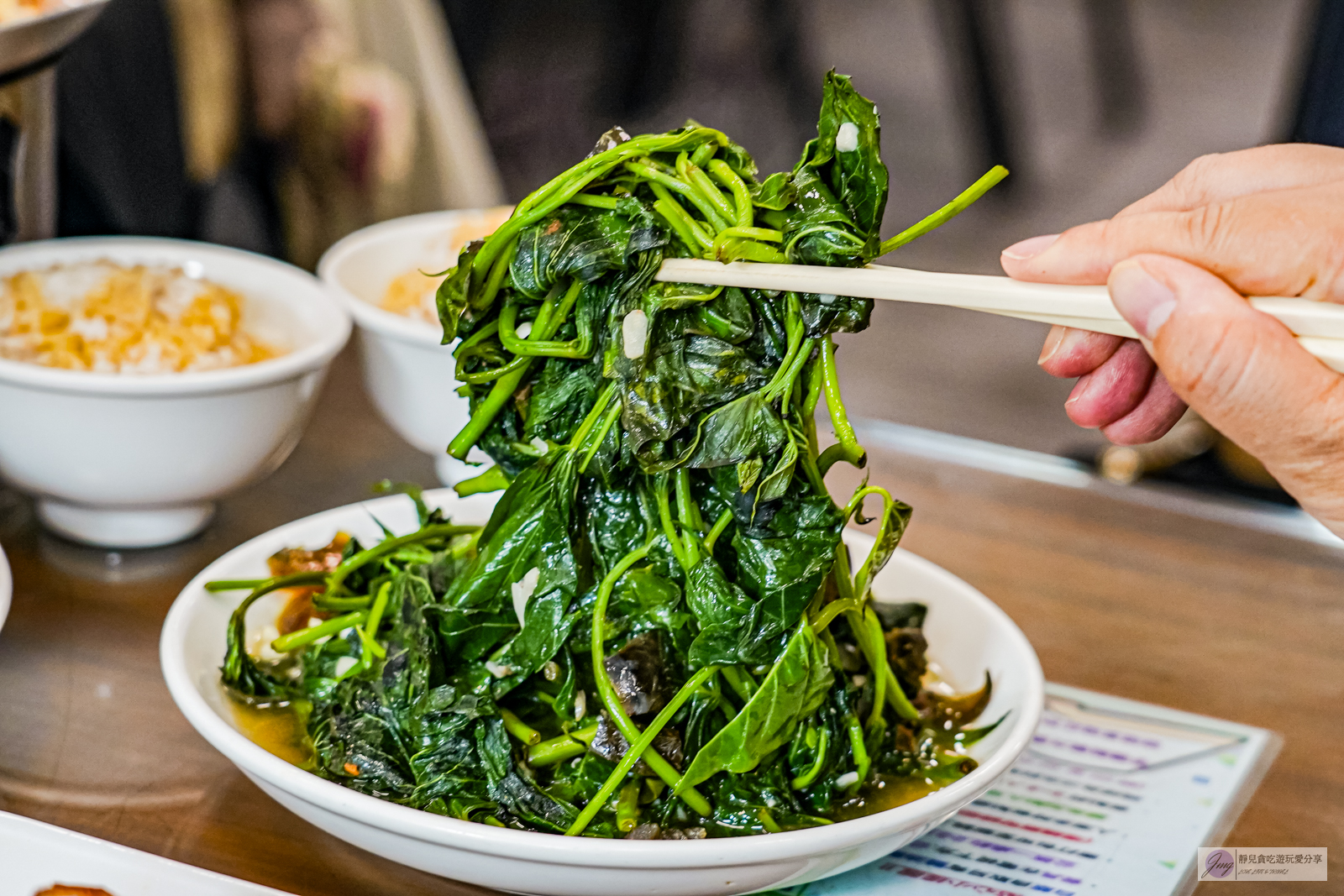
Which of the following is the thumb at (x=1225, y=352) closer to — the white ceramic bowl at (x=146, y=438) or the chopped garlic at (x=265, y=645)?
the chopped garlic at (x=265, y=645)

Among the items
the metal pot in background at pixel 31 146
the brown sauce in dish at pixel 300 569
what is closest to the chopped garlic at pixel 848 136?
the brown sauce in dish at pixel 300 569

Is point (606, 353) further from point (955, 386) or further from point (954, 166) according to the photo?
point (954, 166)

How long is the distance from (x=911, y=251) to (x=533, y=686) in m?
4.28

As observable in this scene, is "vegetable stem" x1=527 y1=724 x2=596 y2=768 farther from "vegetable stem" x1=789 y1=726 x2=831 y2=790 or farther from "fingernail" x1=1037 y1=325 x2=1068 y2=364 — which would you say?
"fingernail" x1=1037 y1=325 x2=1068 y2=364

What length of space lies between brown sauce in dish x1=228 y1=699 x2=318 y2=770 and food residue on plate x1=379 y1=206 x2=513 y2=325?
23.8 inches

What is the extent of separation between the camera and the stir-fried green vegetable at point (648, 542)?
0.86 meters

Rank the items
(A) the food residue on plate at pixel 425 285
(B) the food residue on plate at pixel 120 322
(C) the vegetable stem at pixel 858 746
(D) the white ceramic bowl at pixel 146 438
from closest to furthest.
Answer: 1. (C) the vegetable stem at pixel 858 746
2. (D) the white ceramic bowl at pixel 146 438
3. (B) the food residue on plate at pixel 120 322
4. (A) the food residue on plate at pixel 425 285

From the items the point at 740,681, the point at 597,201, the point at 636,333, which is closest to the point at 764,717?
the point at 740,681

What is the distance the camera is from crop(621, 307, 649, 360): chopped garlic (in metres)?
0.85

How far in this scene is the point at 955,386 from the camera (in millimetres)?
3715

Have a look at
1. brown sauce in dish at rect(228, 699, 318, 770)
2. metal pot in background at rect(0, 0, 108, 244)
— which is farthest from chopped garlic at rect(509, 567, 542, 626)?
metal pot in background at rect(0, 0, 108, 244)

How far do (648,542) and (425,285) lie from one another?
868 mm

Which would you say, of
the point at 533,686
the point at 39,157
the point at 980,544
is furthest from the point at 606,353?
the point at 39,157

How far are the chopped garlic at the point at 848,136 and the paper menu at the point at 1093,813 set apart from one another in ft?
1.88
